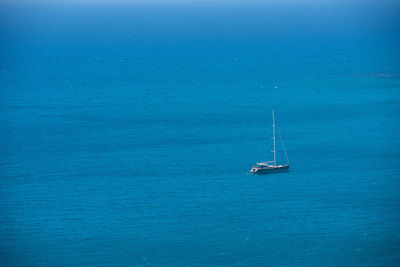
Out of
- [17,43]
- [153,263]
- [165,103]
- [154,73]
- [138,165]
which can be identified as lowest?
[153,263]

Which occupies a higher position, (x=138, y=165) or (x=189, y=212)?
(x=138, y=165)

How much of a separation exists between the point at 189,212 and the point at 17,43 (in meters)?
95.5

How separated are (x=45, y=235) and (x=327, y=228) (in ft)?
61.5

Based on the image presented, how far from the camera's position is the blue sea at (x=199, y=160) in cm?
5025

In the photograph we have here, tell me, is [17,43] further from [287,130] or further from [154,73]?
[287,130]

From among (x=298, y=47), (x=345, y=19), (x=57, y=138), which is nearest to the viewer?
(x=57, y=138)

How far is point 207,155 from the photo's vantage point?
6631 centimetres

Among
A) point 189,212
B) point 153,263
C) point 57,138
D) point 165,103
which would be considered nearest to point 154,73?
point 165,103

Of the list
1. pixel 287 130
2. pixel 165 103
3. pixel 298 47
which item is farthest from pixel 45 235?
pixel 298 47

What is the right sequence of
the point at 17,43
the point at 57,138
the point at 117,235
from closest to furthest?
the point at 117,235
the point at 57,138
the point at 17,43

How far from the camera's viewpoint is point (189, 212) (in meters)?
55.0

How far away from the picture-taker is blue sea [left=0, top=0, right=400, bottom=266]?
50250mm

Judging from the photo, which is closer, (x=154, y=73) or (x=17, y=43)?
(x=154, y=73)

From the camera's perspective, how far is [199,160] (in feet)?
214
